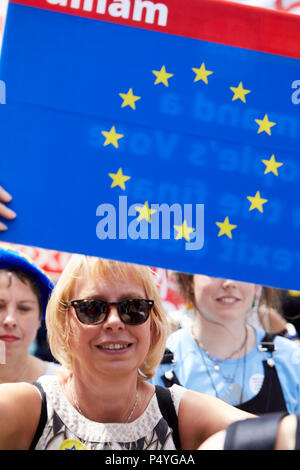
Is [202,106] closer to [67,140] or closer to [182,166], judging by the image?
[182,166]

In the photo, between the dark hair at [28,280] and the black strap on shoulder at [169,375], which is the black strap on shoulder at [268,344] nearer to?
the black strap on shoulder at [169,375]

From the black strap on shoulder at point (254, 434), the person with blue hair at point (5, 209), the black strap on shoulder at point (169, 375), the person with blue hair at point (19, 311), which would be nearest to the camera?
the black strap on shoulder at point (254, 434)

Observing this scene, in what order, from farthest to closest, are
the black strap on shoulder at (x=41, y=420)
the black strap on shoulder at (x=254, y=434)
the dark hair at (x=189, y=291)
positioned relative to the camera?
the dark hair at (x=189, y=291), the black strap on shoulder at (x=41, y=420), the black strap on shoulder at (x=254, y=434)

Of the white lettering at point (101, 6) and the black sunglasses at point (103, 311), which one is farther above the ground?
→ the white lettering at point (101, 6)

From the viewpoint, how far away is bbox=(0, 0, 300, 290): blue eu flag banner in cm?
230

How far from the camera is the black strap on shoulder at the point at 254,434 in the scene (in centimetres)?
138

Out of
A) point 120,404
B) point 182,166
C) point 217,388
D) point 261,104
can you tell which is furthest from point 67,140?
point 217,388

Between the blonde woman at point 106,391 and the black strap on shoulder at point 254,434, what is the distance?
0.71 meters

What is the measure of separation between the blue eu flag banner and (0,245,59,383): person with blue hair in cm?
88

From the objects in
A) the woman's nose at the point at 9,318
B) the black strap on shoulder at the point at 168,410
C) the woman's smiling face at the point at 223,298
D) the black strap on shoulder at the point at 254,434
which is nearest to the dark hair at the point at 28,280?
the woman's nose at the point at 9,318

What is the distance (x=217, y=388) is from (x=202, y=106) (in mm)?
1603

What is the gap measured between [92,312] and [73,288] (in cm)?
13

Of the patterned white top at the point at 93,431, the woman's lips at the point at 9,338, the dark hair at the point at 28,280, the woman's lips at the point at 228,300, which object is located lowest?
the patterned white top at the point at 93,431

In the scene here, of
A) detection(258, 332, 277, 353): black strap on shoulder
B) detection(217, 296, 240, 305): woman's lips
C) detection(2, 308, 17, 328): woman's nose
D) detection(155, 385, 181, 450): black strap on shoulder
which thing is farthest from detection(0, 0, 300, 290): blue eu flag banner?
detection(217, 296, 240, 305): woman's lips
